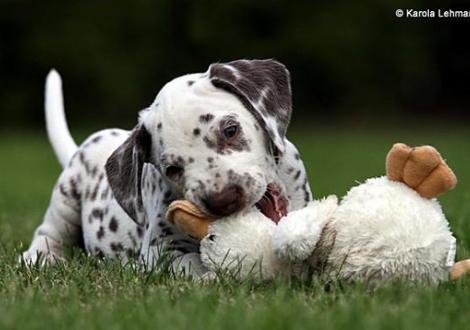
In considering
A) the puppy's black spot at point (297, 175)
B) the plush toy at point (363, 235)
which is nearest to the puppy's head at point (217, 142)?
the plush toy at point (363, 235)

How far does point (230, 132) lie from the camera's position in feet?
15.6

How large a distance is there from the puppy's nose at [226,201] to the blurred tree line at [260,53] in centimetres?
2450

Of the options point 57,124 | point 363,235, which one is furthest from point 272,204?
point 57,124

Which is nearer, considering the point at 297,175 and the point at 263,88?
the point at 263,88

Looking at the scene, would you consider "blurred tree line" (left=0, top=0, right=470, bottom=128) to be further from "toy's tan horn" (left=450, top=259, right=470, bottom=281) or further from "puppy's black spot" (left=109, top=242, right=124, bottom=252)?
"toy's tan horn" (left=450, top=259, right=470, bottom=281)

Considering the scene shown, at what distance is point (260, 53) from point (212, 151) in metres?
24.6

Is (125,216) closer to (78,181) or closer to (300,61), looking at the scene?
(78,181)

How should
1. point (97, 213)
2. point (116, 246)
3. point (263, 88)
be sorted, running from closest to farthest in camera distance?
1. point (263, 88)
2. point (116, 246)
3. point (97, 213)

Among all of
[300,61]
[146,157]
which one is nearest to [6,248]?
[146,157]

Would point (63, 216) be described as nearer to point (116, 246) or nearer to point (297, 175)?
point (116, 246)

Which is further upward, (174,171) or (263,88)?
(263,88)

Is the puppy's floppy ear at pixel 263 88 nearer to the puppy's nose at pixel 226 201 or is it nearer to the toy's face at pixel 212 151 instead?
the toy's face at pixel 212 151

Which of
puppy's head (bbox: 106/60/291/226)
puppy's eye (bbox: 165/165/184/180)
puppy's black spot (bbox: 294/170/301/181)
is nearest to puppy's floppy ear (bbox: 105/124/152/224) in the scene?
puppy's head (bbox: 106/60/291/226)

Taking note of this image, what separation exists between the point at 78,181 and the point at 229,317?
347 cm
